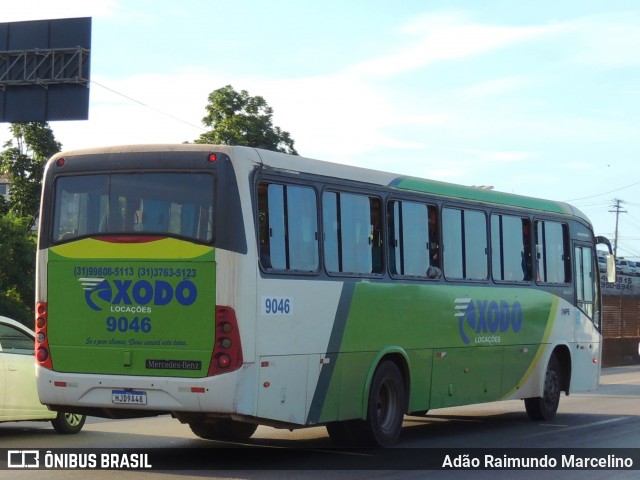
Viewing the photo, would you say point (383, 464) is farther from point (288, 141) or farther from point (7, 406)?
point (288, 141)

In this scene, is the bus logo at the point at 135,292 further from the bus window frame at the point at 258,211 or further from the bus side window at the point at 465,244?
the bus side window at the point at 465,244

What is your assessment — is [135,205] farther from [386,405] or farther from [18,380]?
[386,405]

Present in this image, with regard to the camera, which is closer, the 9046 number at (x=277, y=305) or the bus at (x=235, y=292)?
the bus at (x=235, y=292)

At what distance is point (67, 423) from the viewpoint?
51.3 ft

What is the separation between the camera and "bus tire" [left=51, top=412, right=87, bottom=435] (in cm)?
1552

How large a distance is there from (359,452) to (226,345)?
9.54 ft

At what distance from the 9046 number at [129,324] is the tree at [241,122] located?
25879mm

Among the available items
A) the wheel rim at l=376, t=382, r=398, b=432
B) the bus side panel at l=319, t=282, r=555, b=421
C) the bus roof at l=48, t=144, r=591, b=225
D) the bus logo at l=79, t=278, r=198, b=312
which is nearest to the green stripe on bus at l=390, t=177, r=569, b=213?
the bus roof at l=48, t=144, r=591, b=225

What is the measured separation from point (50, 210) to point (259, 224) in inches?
93.3

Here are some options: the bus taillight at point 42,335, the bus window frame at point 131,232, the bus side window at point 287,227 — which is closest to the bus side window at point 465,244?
the bus side window at point 287,227

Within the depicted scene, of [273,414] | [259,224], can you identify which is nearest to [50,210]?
[259,224]

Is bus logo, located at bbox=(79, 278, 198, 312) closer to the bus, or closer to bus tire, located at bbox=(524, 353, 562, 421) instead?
the bus

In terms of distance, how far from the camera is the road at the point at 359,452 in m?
12.2

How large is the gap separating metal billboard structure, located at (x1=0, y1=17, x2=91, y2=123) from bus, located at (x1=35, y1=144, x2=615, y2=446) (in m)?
16.2
